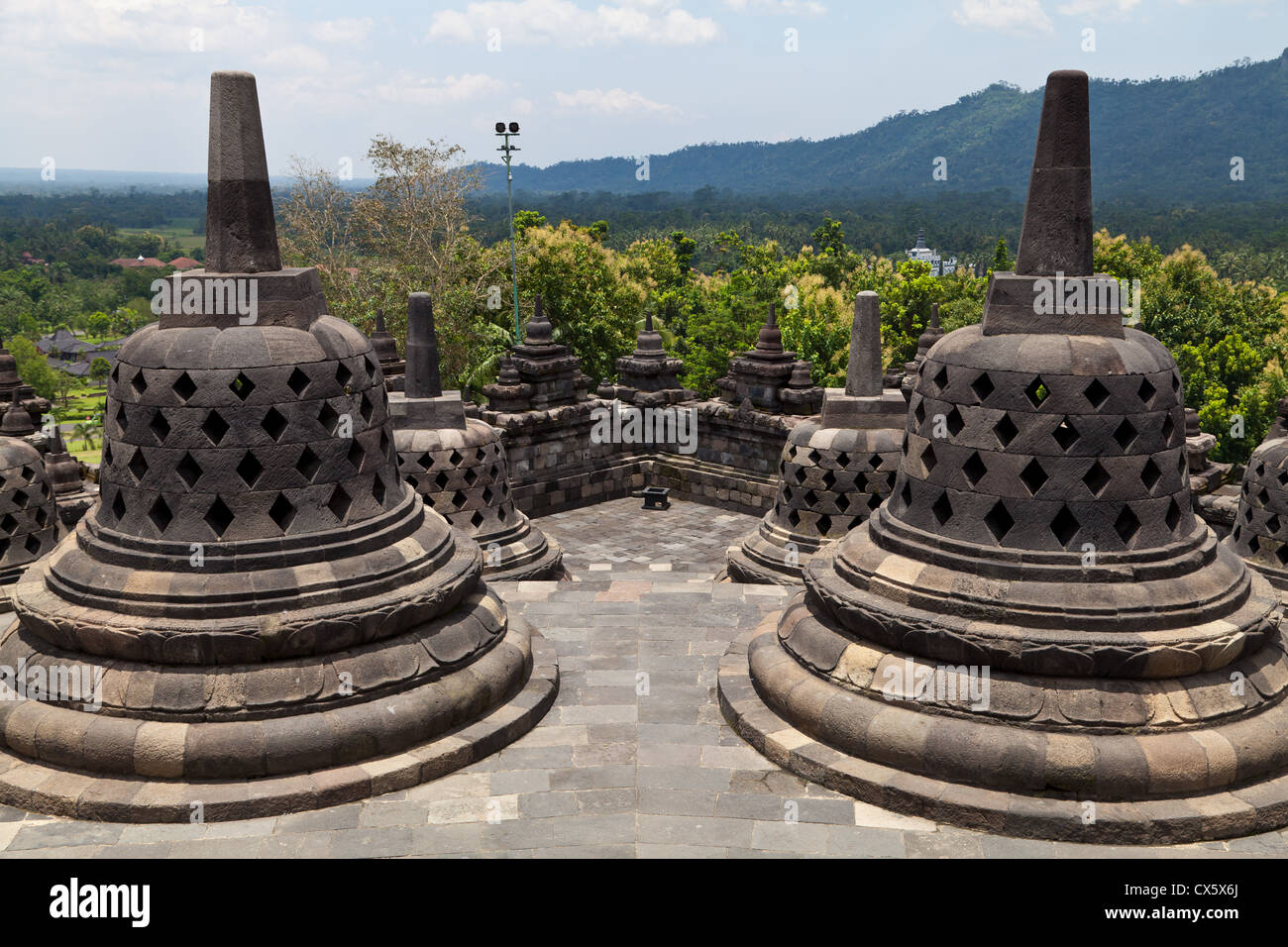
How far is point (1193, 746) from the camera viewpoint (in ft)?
22.2

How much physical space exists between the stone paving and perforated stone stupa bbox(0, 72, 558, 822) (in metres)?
0.22

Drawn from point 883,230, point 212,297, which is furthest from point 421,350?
point 883,230

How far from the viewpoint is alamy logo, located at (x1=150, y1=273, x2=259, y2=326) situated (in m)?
7.82

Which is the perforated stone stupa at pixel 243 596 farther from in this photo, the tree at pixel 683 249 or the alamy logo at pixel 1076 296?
the tree at pixel 683 249

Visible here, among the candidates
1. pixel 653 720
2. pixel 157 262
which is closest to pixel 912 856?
pixel 653 720

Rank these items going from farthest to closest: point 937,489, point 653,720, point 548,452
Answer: point 548,452, point 653,720, point 937,489

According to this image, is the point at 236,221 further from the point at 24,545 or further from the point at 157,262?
the point at 157,262

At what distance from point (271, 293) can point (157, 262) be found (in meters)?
138

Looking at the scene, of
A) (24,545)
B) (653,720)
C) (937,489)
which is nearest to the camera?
(937,489)

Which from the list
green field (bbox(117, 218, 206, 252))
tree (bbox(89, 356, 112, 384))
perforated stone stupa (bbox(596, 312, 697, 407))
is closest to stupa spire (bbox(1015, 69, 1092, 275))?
perforated stone stupa (bbox(596, 312, 697, 407))

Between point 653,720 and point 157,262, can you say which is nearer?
point 653,720

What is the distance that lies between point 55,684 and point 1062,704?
7.11 meters

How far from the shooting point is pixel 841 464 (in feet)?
45.4

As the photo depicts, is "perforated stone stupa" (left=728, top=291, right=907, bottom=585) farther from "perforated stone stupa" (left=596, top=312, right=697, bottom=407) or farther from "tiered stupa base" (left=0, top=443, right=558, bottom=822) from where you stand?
"perforated stone stupa" (left=596, top=312, right=697, bottom=407)
